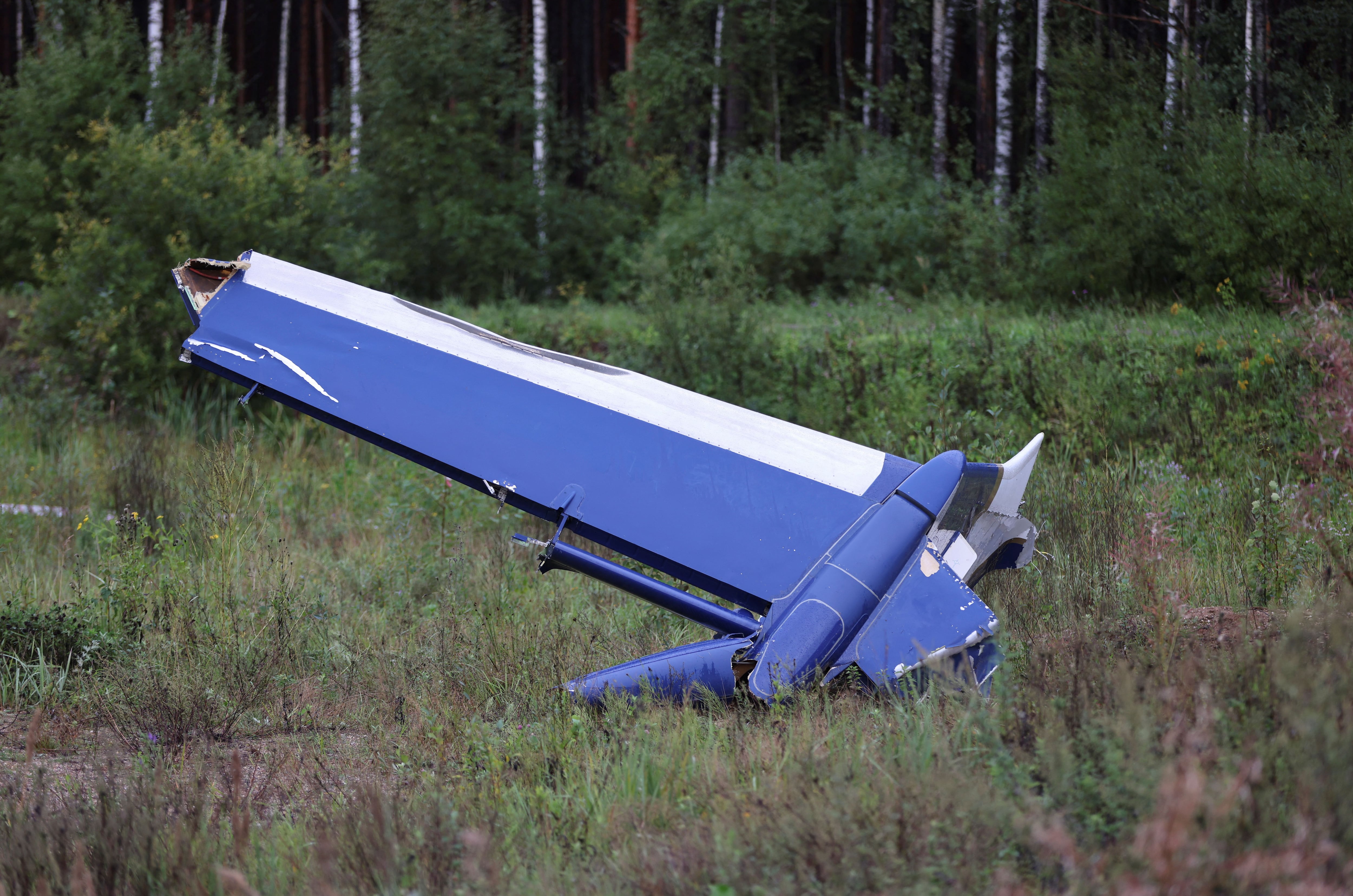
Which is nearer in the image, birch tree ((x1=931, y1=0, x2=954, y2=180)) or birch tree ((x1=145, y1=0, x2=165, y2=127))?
birch tree ((x1=145, y1=0, x2=165, y2=127))

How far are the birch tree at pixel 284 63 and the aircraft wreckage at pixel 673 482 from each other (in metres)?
22.4

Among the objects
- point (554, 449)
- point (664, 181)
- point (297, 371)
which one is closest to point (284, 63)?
point (664, 181)

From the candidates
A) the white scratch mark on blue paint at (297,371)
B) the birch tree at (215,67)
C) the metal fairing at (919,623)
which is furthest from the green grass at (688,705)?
the birch tree at (215,67)

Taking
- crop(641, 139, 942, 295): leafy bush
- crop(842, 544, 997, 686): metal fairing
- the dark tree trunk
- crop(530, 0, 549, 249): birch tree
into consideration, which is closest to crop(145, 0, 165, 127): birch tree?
crop(530, 0, 549, 249): birch tree

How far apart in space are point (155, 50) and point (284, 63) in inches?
366

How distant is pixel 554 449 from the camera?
382cm

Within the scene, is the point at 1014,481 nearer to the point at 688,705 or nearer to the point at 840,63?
the point at 688,705

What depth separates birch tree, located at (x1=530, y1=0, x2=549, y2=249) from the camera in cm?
1659

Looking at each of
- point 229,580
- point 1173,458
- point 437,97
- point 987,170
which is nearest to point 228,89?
point 437,97

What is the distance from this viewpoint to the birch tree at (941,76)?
16.6m

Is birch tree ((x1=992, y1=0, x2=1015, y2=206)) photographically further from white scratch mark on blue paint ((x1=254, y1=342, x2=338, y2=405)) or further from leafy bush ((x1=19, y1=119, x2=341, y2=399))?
white scratch mark on blue paint ((x1=254, y1=342, x2=338, y2=405))

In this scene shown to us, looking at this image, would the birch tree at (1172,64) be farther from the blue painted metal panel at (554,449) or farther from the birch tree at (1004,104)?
the blue painted metal panel at (554,449)

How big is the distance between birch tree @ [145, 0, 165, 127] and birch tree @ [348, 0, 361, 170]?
3156 millimetres

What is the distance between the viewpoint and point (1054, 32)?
51.1 ft
